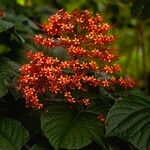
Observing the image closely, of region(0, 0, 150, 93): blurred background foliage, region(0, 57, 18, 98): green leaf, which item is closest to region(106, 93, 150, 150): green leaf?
region(0, 0, 150, 93): blurred background foliage

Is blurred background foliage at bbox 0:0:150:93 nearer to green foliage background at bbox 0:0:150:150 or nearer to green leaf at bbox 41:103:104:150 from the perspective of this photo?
green foliage background at bbox 0:0:150:150

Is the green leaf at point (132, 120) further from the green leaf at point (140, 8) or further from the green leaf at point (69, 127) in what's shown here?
the green leaf at point (140, 8)

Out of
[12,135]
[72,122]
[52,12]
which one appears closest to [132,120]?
[72,122]

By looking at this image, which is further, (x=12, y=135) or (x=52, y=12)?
(x=52, y=12)

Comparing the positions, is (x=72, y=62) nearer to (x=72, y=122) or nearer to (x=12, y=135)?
(x=72, y=122)

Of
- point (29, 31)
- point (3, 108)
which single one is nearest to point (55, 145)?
point (3, 108)

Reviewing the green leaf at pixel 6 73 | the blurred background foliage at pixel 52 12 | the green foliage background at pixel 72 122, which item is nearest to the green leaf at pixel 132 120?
the green foliage background at pixel 72 122
